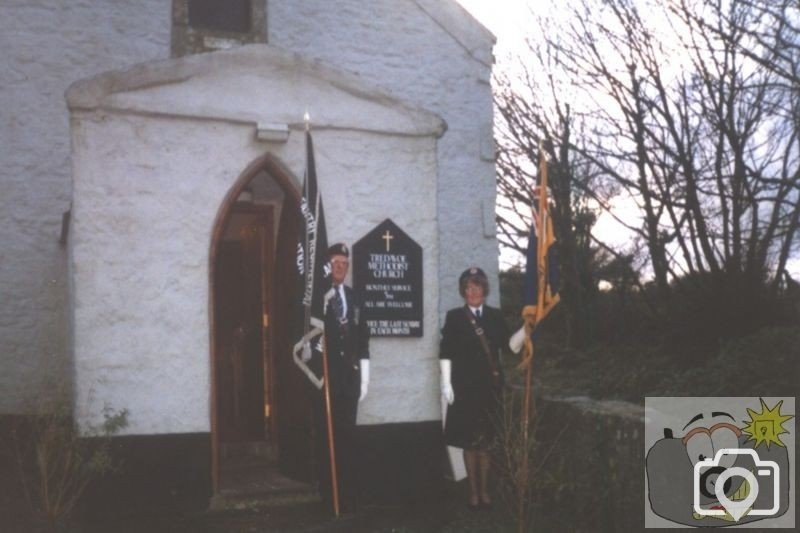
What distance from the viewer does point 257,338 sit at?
893 centimetres

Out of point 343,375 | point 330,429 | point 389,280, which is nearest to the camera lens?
point 330,429

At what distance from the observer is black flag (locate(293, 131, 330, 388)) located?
6316 mm

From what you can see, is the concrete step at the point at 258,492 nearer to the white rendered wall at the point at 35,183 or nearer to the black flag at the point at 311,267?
the black flag at the point at 311,267

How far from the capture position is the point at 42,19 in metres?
9.09

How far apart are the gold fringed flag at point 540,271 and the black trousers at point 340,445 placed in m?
1.50

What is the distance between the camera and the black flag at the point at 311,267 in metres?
6.32

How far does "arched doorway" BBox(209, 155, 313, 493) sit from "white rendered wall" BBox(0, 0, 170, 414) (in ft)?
5.78

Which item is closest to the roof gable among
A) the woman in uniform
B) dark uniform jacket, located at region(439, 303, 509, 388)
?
the woman in uniform

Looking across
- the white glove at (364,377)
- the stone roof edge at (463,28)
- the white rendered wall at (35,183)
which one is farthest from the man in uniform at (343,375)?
the stone roof edge at (463,28)

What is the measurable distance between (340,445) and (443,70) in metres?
5.94

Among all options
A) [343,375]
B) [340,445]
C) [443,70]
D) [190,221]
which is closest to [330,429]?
[340,445]

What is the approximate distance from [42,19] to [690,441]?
805 centimetres

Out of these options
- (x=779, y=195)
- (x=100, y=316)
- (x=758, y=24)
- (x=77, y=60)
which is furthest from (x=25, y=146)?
(x=779, y=195)

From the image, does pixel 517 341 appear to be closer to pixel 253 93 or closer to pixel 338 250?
pixel 338 250
